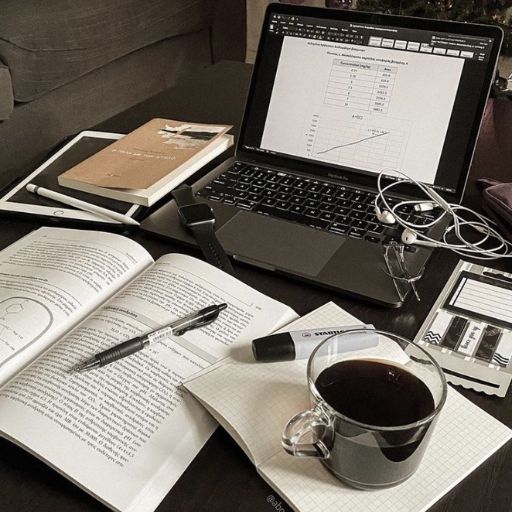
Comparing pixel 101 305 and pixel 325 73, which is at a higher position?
pixel 325 73

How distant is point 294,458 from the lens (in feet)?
1.61

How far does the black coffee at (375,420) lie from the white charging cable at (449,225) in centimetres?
28

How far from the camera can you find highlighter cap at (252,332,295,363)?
562 millimetres

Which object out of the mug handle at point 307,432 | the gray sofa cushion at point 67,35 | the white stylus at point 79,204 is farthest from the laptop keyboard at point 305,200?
the gray sofa cushion at point 67,35

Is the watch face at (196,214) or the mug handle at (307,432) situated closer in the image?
the mug handle at (307,432)

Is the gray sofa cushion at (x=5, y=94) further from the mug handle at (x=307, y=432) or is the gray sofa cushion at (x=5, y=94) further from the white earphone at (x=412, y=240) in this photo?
the mug handle at (x=307, y=432)

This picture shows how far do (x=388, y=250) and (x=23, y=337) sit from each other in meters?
0.40

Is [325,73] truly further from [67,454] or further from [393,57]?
[67,454]

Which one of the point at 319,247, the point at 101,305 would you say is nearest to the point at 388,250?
the point at 319,247

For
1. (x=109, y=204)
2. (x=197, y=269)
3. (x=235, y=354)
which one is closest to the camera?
(x=235, y=354)

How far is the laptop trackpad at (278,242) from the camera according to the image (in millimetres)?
719

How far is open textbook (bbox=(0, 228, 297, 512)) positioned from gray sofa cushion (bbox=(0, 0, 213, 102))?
1031 mm

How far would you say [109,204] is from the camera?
32.9 inches

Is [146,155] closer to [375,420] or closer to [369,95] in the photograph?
[369,95]
